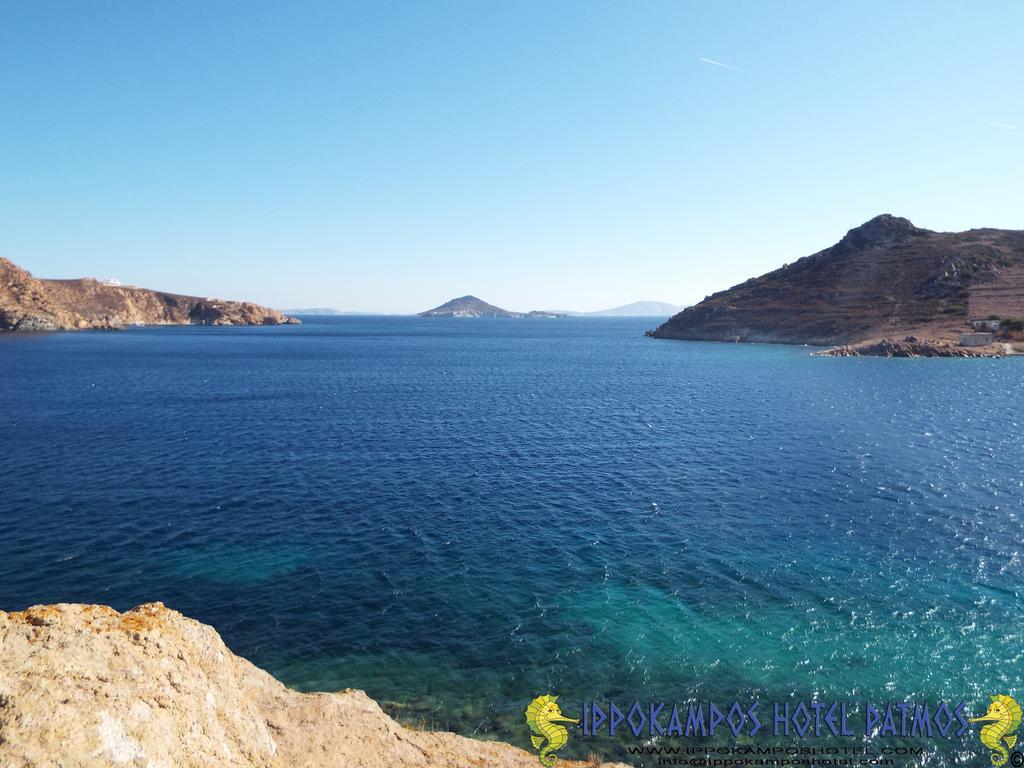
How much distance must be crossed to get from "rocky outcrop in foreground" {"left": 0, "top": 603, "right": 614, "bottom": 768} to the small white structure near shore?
184 m

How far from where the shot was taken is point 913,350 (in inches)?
5886

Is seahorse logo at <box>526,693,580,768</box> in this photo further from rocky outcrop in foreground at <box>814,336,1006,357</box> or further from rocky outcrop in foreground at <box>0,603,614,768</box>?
rocky outcrop in foreground at <box>814,336,1006,357</box>

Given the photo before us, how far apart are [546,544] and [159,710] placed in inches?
1084

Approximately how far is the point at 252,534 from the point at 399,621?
1582cm

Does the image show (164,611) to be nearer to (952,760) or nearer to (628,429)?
(952,760)

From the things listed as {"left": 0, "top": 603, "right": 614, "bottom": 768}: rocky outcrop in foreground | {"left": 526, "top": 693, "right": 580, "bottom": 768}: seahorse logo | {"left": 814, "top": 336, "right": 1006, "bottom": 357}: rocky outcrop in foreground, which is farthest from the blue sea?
{"left": 814, "top": 336, "right": 1006, "bottom": 357}: rocky outcrop in foreground

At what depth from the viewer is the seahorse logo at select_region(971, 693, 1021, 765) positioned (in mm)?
20231

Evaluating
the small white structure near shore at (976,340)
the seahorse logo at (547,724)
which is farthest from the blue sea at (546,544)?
the small white structure near shore at (976,340)

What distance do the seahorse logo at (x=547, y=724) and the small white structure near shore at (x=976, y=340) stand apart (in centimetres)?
17891

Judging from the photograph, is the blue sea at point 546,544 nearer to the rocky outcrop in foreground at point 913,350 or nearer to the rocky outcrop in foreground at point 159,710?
the rocky outcrop in foreground at point 159,710

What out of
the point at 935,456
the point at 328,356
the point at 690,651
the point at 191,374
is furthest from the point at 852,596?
the point at 328,356

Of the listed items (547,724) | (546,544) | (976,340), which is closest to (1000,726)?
(547,724)

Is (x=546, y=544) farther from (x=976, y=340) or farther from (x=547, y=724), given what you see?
(x=976, y=340)

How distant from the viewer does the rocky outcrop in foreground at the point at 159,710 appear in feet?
32.5
